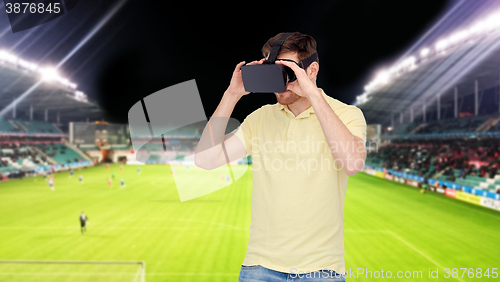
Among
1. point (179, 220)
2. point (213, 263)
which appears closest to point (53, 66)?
point (179, 220)

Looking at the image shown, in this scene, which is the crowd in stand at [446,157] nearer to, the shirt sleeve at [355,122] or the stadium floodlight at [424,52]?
the stadium floodlight at [424,52]

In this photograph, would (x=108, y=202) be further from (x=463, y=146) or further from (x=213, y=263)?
(x=463, y=146)

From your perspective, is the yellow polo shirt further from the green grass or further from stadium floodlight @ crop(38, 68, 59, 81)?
stadium floodlight @ crop(38, 68, 59, 81)

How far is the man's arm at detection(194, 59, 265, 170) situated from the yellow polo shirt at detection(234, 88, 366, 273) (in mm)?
279

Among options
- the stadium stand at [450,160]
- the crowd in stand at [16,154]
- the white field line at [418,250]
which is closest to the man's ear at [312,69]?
the white field line at [418,250]

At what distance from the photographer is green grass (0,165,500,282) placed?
11.2m

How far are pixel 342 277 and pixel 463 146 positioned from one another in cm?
4066

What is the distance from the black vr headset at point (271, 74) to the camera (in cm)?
153

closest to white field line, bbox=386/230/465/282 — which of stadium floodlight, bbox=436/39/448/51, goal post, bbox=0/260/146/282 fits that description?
goal post, bbox=0/260/146/282

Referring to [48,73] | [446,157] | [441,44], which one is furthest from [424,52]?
[48,73]

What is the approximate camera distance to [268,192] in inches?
65.9

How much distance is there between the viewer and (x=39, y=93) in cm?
4356

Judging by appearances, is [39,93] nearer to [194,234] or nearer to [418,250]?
[194,234]

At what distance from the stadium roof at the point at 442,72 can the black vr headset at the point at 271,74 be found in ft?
87.8
